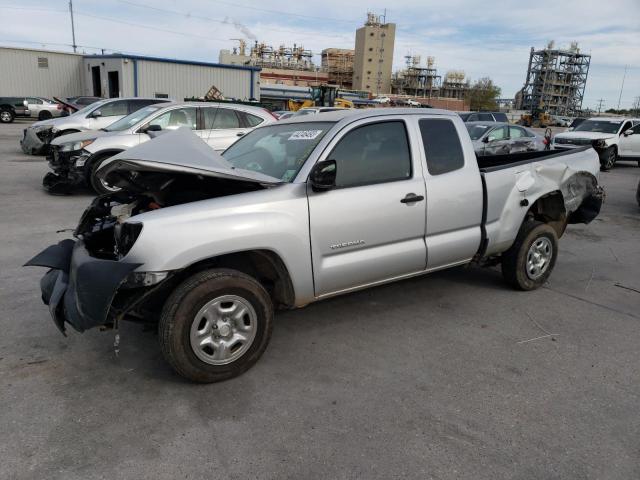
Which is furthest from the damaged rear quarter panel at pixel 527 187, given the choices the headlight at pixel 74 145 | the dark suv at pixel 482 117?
the dark suv at pixel 482 117

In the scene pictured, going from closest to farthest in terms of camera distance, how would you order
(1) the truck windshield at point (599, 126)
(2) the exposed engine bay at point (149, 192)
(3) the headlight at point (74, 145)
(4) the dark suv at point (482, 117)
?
(2) the exposed engine bay at point (149, 192)
(3) the headlight at point (74, 145)
(1) the truck windshield at point (599, 126)
(4) the dark suv at point (482, 117)

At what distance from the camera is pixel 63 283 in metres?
3.45

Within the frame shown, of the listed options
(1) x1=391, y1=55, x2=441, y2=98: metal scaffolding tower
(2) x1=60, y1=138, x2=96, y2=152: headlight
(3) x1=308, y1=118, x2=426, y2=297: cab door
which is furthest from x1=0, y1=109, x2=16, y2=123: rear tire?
(1) x1=391, y1=55, x2=441, y2=98: metal scaffolding tower

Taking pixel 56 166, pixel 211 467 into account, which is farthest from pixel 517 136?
pixel 211 467

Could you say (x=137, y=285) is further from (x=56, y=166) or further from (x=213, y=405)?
(x=56, y=166)

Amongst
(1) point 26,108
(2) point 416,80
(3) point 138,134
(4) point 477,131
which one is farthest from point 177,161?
(2) point 416,80

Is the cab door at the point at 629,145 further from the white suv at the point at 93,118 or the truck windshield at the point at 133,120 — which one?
the truck windshield at the point at 133,120

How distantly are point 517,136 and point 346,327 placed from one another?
12.7m

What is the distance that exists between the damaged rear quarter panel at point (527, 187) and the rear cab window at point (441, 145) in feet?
1.33

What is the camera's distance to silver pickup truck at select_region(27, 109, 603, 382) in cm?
313

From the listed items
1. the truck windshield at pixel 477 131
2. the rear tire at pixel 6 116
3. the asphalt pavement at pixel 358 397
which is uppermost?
the truck windshield at pixel 477 131

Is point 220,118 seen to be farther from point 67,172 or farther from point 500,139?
point 500,139

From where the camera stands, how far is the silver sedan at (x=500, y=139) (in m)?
14.0

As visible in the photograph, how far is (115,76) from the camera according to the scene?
31.0 metres
